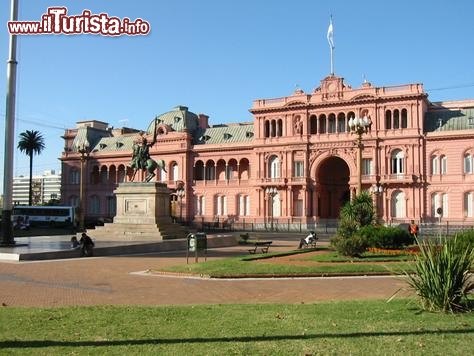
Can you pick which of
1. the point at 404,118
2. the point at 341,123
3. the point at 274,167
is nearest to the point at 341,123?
the point at 341,123

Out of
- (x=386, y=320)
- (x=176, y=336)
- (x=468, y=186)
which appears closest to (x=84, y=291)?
(x=176, y=336)

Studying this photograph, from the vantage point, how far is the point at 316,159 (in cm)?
7138

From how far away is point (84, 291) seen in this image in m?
15.9

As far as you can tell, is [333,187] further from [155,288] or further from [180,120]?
[155,288]

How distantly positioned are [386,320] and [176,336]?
394 cm

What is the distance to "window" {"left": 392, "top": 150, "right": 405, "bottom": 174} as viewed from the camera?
219 feet

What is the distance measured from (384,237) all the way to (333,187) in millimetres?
48416

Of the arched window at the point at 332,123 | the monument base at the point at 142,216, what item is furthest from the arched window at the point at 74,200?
the monument base at the point at 142,216

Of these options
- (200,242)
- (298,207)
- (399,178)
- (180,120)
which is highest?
(180,120)

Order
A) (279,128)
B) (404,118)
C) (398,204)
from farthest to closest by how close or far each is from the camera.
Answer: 1. (279,128)
2. (404,118)
3. (398,204)

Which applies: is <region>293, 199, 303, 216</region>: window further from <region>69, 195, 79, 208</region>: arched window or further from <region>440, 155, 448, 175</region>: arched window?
<region>69, 195, 79, 208</region>: arched window

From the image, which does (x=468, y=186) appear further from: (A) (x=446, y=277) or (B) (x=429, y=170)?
(A) (x=446, y=277)

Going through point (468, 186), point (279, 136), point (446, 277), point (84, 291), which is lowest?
point (84, 291)

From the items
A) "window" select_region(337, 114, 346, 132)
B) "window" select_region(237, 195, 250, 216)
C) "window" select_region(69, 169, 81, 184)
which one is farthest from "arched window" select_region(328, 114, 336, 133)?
"window" select_region(69, 169, 81, 184)
